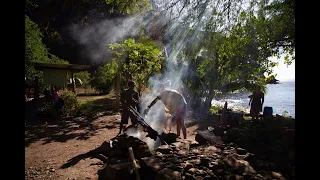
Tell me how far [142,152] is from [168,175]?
1.33 metres

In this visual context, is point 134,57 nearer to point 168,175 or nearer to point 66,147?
point 66,147

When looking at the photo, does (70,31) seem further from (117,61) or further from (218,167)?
(218,167)

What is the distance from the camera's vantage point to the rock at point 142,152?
4.49 m

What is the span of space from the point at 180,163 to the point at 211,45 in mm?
4071

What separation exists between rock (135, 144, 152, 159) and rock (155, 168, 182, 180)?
1.10m

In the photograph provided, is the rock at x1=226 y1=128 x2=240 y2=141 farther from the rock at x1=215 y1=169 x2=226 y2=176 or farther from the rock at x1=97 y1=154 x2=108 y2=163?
the rock at x1=97 y1=154 x2=108 y2=163

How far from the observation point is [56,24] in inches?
1280

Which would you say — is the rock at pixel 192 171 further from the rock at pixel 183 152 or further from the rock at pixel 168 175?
the rock at pixel 183 152

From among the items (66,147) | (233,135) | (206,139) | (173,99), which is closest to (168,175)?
(206,139)

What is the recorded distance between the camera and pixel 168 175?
331 cm

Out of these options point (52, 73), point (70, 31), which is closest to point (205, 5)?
point (52, 73)

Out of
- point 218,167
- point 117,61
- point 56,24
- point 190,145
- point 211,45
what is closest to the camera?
point 218,167

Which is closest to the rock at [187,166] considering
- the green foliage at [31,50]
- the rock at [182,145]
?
the rock at [182,145]

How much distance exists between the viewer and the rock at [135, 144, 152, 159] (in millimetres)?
4488
